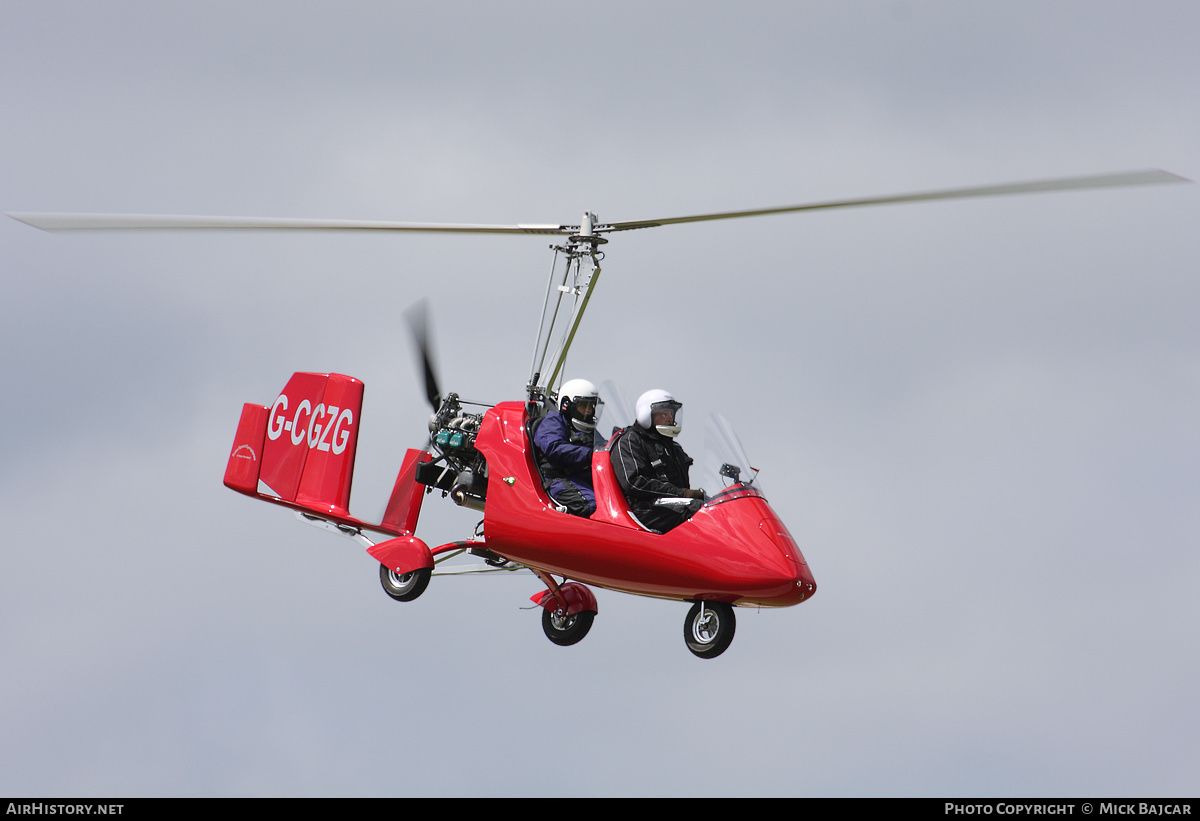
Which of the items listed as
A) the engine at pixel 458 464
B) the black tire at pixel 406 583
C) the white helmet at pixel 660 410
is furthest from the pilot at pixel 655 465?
the black tire at pixel 406 583

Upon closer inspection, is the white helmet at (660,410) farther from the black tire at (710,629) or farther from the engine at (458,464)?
the engine at (458,464)

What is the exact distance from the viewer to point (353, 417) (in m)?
16.5

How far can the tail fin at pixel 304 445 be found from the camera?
1652cm

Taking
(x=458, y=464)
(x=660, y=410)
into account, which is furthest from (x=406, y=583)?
(x=660, y=410)

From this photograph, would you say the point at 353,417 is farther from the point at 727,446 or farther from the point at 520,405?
the point at 727,446

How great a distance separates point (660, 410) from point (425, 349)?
11.4 ft

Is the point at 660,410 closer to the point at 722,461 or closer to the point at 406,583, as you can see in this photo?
the point at 722,461

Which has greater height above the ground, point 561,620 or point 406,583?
point 406,583

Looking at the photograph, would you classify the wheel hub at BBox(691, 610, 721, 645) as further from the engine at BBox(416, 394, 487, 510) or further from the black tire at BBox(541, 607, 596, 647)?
the engine at BBox(416, 394, 487, 510)

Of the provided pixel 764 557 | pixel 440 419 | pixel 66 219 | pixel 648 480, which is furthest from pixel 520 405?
pixel 66 219

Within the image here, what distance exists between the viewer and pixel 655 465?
13.7m

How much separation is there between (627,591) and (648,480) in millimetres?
1115

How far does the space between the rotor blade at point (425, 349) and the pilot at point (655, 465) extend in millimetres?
→ 2904

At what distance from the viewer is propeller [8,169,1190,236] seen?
10.7 meters
